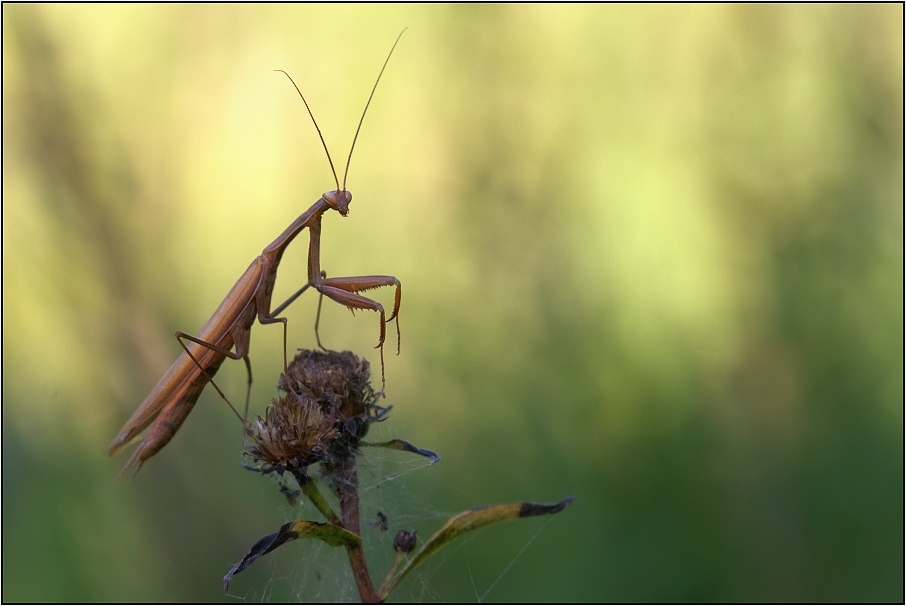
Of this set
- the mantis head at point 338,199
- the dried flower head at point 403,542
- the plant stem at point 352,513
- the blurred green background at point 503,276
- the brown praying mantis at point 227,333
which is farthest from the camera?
the blurred green background at point 503,276

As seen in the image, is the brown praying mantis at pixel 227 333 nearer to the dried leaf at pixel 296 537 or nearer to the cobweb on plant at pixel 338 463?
the cobweb on plant at pixel 338 463

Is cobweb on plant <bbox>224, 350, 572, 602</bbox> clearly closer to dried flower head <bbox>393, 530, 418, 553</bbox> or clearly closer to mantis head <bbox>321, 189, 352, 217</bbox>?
dried flower head <bbox>393, 530, 418, 553</bbox>

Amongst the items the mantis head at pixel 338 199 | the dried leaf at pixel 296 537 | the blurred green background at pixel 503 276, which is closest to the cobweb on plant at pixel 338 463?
the dried leaf at pixel 296 537

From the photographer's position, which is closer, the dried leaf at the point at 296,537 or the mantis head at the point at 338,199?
the dried leaf at the point at 296,537

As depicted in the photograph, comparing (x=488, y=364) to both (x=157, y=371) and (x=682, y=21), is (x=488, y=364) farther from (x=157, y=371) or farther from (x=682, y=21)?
(x=682, y=21)

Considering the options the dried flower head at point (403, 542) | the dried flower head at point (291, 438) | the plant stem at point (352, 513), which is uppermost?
the dried flower head at point (291, 438)

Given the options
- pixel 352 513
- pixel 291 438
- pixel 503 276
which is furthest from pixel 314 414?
pixel 503 276

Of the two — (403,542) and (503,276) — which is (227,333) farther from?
(503,276)
